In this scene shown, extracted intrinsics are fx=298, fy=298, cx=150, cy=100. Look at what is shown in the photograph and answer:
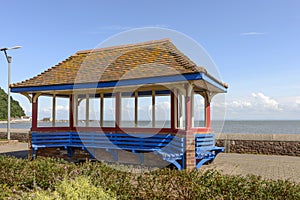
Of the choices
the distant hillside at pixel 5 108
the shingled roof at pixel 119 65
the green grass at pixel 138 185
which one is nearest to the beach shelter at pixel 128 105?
the shingled roof at pixel 119 65

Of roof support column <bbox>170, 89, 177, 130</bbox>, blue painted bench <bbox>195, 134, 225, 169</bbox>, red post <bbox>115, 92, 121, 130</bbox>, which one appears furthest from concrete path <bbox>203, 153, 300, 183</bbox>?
red post <bbox>115, 92, 121, 130</bbox>

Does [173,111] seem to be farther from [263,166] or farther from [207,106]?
[263,166]

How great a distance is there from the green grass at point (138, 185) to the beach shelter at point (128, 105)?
3.11 meters

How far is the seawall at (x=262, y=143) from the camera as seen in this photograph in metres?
14.1

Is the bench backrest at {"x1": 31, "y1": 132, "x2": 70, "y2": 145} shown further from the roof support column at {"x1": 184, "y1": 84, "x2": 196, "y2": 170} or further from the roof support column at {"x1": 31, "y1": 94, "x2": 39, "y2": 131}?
the roof support column at {"x1": 184, "y1": 84, "x2": 196, "y2": 170}

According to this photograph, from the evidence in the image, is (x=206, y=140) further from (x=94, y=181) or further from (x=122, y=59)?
(x=94, y=181)

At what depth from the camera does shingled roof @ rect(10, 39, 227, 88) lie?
32.6 ft

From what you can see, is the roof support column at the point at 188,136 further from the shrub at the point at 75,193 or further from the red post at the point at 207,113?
the shrub at the point at 75,193

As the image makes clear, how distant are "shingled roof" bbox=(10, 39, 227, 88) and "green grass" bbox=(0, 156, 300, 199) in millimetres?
3971

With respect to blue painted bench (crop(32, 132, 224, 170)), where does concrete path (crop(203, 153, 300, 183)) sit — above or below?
below

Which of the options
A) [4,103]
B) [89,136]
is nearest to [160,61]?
[89,136]

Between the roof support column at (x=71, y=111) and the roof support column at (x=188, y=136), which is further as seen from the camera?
the roof support column at (x=71, y=111)

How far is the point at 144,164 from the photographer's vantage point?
10484 mm

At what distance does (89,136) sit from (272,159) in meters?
7.90
